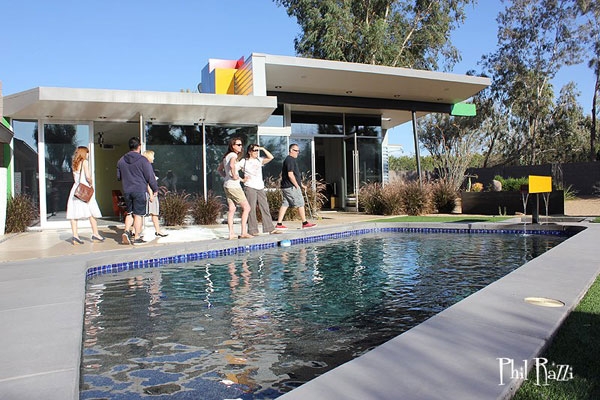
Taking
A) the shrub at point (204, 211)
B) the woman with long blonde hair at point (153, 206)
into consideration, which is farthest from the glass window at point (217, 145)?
the woman with long blonde hair at point (153, 206)

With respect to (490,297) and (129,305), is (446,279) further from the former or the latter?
(129,305)

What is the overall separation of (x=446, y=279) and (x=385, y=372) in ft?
9.85

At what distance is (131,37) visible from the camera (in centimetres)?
1469

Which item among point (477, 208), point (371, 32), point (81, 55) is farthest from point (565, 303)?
point (371, 32)

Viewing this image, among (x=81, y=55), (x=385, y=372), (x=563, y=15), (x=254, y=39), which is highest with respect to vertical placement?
(x=563, y=15)

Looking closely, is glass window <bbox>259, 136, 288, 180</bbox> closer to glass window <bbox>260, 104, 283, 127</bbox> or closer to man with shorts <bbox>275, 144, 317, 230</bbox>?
glass window <bbox>260, 104, 283, 127</bbox>

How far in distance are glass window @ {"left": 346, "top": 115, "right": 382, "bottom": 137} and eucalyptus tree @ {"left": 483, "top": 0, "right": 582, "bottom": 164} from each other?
1808cm

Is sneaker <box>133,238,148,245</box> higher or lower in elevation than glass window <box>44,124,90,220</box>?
lower

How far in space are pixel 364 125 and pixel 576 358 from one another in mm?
14704

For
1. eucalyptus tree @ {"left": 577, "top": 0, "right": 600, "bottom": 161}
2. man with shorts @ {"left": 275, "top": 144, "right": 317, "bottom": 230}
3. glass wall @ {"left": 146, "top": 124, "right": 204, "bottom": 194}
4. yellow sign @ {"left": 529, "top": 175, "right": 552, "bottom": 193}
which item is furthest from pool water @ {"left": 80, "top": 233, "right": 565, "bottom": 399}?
eucalyptus tree @ {"left": 577, "top": 0, "right": 600, "bottom": 161}

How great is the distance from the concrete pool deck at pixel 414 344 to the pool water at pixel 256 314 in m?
0.26

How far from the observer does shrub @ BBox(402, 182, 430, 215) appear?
1250 centimetres

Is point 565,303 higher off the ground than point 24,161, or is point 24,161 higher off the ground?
point 24,161

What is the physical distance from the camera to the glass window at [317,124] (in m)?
15.0
